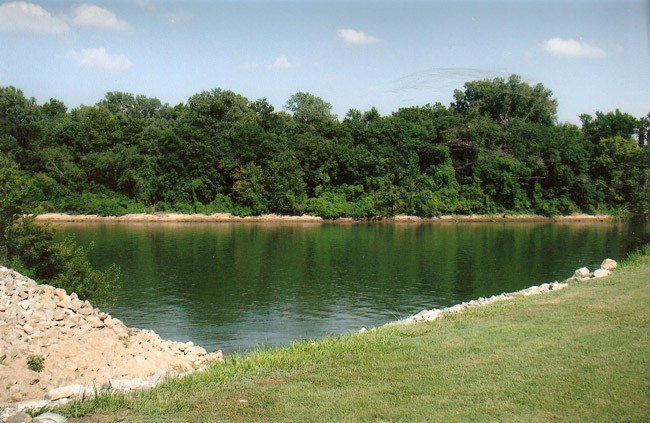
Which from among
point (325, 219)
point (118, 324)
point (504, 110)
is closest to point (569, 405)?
point (118, 324)

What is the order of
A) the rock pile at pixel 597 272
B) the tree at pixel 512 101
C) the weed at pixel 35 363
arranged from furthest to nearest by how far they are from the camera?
the tree at pixel 512 101 → the rock pile at pixel 597 272 → the weed at pixel 35 363

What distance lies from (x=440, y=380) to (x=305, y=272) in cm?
2405

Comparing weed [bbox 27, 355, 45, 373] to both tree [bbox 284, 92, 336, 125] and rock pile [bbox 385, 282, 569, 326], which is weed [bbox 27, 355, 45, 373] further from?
tree [bbox 284, 92, 336, 125]

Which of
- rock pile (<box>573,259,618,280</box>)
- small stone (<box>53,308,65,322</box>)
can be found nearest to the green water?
small stone (<box>53,308,65,322</box>)

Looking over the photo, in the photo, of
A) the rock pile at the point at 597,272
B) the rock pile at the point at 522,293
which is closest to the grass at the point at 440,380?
the rock pile at the point at 522,293

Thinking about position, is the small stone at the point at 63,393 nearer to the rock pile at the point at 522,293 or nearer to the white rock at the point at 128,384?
the white rock at the point at 128,384

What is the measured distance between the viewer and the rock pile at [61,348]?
36.6 ft

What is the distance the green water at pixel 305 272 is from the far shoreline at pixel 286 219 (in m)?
8.17

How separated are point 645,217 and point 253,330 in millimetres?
22225

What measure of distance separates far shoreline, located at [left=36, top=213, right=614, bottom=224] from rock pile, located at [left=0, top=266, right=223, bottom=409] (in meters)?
51.8

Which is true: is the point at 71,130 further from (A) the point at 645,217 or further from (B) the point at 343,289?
(A) the point at 645,217

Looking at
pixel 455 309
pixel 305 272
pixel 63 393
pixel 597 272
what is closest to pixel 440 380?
pixel 63 393

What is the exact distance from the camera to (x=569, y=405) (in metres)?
6.77

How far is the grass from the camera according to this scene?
6.82m
